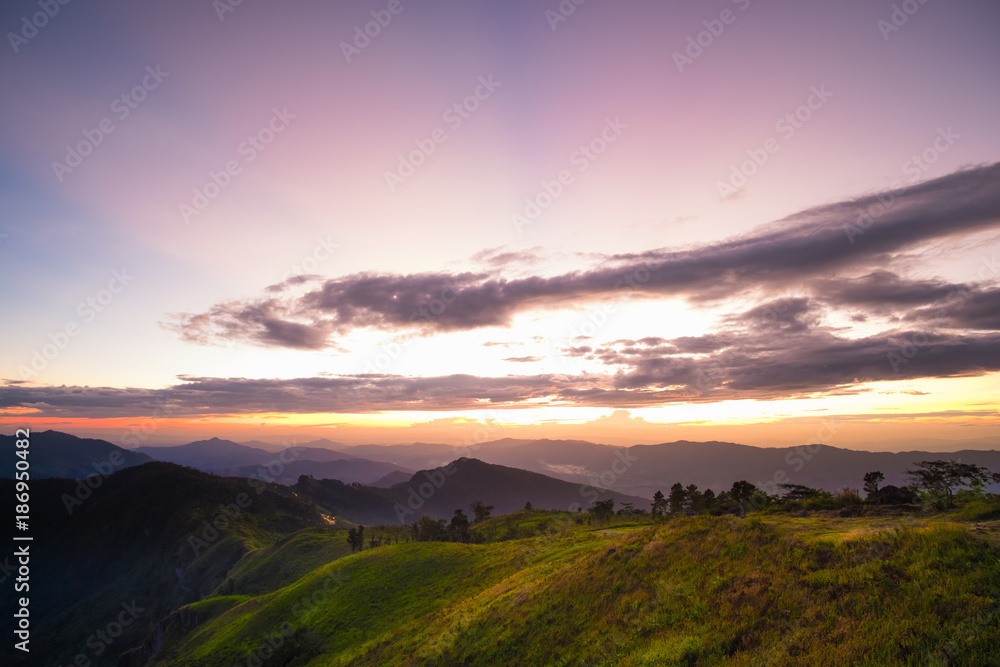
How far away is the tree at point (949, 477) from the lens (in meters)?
33.3

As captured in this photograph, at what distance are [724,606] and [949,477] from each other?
29.8 metres

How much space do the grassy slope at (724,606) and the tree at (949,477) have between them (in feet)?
40.5

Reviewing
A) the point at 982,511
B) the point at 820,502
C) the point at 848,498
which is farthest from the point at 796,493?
the point at 982,511

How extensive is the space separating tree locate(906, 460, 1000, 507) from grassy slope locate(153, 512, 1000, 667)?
1236cm

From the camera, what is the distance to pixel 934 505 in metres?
29.8

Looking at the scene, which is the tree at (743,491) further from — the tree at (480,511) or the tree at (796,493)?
the tree at (480,511)

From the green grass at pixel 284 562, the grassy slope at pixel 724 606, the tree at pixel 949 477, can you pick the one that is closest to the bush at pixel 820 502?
the tree at pixel 949 477

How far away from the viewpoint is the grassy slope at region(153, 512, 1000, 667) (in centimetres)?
1432

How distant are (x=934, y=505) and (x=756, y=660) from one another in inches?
1005

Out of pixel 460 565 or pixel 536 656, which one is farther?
pixel 460 565

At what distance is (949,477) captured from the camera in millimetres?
34500

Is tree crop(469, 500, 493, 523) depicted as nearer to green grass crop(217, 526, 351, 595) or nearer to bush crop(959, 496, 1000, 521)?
green grass crop(217, 526, 351, 595)

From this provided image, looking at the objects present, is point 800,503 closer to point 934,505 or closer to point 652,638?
point 934,505

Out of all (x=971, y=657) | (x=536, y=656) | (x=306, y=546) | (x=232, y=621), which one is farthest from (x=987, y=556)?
(x=306, y=546)
